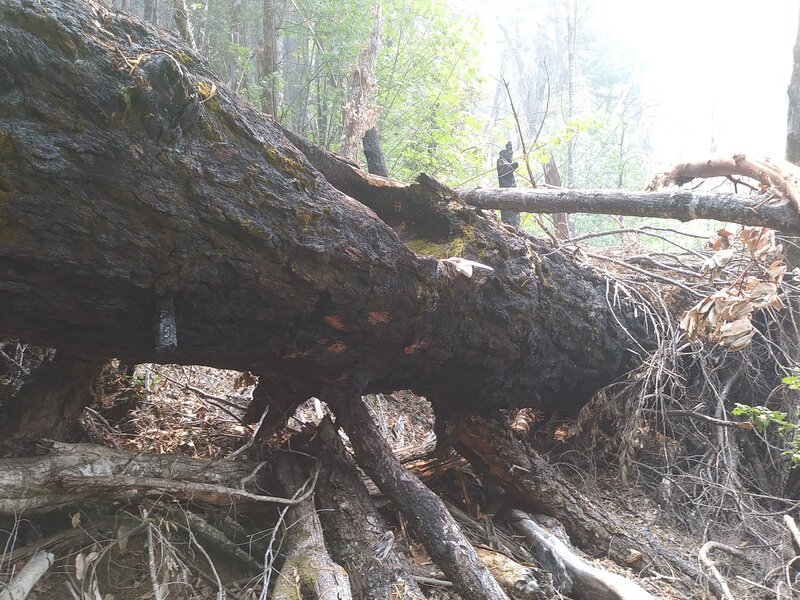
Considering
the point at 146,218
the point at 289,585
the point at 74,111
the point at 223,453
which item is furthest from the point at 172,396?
the point at 74,111

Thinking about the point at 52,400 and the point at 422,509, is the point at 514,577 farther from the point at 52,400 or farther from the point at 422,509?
the point at 52,400

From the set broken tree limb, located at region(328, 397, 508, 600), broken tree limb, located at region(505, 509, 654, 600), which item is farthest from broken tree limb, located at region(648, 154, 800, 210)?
broken tree limb, located at region(328, 397, 508, 600)

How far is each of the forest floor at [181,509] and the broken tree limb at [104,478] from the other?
3.6 inches

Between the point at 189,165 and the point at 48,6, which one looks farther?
the point at 189,165

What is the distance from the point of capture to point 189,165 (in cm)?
157

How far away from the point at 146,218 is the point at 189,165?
0.21m

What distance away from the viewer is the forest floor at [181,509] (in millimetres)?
2031

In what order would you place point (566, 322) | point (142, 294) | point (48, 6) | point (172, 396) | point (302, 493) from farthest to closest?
1. point (172, 396)
2. point (566, 322)
3. point (302, 493)
4. point (142, 294)
5. point (48, 6)

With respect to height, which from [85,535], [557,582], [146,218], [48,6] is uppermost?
[48,6]

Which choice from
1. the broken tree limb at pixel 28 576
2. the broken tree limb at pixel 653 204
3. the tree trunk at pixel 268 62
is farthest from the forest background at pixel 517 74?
the broken tree limb at pixel 28 576

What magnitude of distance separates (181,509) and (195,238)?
50.8 inches

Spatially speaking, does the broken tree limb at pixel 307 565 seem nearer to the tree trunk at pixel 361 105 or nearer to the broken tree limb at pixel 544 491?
the broken tree limb at pixel 544 491

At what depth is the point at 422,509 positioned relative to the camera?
2.47 meters

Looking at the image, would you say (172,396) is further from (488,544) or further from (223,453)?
(488,544)
